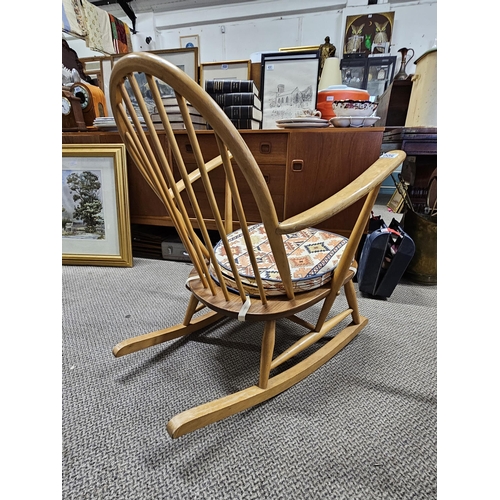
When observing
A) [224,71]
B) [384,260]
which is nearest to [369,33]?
[224,71]

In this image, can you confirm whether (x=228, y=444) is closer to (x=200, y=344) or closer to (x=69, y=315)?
(x=200, y=344)

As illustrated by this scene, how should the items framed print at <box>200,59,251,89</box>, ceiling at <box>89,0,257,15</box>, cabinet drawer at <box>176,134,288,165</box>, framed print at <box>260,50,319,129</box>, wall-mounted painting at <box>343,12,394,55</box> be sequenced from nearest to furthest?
cabinet drawer at <box>176,134,288,165</box> → framed print at <box>260,50,319,129</box> → framed print at <box>200,59,251,89</box> → wall-mounted painting at <box>343,12,394,55</box> → ceiling at <box>89,0,257,15</box>

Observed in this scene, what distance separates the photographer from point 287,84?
4.64ft

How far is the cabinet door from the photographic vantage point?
1126mm

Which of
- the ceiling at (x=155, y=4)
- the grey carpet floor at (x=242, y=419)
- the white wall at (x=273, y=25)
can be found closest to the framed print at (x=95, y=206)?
the grey carpet floor at (x=242, y=419)

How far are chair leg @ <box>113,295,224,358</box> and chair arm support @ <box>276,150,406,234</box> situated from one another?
1.61ft

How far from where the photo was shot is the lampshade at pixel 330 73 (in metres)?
1.70

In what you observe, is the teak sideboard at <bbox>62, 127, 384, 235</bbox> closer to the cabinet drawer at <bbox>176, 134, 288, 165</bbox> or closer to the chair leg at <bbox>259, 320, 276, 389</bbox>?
the cabinet drawer at <bbox>176, 134, 288, 165</bbox>

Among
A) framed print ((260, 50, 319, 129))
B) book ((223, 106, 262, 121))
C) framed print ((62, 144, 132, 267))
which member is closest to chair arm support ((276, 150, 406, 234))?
book ((223, 106, 262, 121))

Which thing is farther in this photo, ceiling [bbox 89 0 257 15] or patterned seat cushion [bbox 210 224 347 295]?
ceiling [bbox 89 0 257 15]

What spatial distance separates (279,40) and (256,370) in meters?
3.80

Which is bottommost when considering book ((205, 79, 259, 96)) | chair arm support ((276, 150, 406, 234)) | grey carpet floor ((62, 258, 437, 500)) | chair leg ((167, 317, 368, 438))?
grey carpet floor ((62, 258, 437, 500))

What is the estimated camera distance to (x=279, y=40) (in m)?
3.27

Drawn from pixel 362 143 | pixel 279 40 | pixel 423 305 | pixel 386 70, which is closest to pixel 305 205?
pixel 362 143
